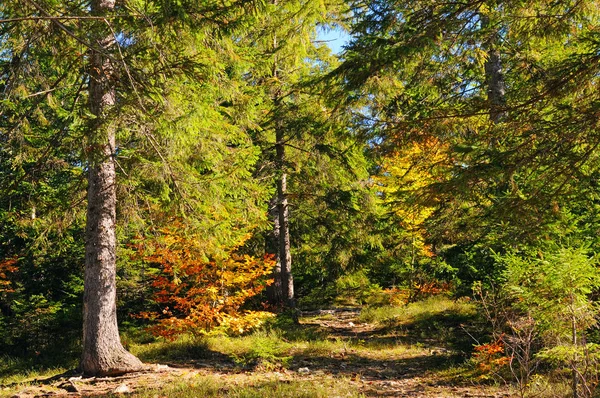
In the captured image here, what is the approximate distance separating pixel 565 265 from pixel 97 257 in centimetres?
766

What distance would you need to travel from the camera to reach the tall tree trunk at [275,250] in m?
16.0

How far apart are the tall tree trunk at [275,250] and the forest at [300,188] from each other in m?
0.09

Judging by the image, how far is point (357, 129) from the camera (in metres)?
7.91

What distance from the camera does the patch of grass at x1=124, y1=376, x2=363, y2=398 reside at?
22.5ft

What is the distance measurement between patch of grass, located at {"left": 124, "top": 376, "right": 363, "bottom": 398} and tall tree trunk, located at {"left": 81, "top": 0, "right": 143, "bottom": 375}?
166 centimetres

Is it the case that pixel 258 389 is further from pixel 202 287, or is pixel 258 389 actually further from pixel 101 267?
pixel 202 287

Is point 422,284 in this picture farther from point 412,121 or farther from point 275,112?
point 412,121

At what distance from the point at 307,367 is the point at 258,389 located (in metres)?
2.38

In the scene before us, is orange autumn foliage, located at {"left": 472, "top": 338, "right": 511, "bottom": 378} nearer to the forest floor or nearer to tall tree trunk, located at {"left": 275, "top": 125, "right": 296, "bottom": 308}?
the forest floor

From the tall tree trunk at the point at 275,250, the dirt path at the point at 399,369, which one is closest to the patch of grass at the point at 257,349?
the dirt path at the point at 399,369

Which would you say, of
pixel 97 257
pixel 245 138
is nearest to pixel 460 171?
pixel 97 257

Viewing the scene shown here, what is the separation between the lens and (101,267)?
8.56 metres

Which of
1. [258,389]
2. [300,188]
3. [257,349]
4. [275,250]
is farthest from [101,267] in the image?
[300,188]

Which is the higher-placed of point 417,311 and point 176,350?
point 417,311
